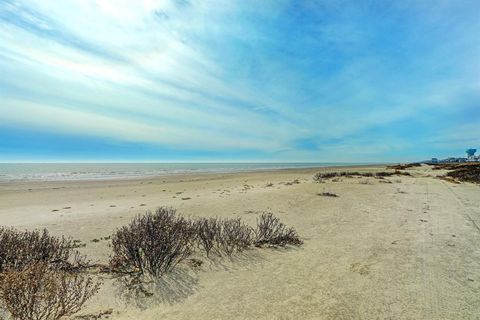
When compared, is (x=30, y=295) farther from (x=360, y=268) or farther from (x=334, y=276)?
(x=360, y=268)

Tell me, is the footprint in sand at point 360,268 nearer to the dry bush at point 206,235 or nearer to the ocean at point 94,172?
the dry bush at point 206,235

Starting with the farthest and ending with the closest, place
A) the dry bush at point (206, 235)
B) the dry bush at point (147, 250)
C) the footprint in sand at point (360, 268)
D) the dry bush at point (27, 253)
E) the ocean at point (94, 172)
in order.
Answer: the ocean at point (94, 172) → the dry bush at point (206, 235) → the dry bush at point (147, 250) → the footprint in sand at point (360, 268) → the dry bush at point (27, 253)

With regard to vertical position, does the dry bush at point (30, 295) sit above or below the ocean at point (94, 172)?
below

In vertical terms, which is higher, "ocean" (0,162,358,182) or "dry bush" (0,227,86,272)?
"ocean" (0,162,358,182)

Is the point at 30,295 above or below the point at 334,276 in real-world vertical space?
above

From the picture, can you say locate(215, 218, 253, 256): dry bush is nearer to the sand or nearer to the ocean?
the sand

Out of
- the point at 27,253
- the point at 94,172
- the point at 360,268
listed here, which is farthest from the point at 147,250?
the point at 94,172

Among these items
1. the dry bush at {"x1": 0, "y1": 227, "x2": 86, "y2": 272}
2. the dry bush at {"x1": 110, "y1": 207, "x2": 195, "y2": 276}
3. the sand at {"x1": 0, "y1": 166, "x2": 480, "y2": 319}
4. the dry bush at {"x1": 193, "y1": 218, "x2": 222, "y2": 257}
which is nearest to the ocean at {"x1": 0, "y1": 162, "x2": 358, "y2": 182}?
the sand at {"x1": 0, "y1": 166, "x2": 480, "y2": 319}

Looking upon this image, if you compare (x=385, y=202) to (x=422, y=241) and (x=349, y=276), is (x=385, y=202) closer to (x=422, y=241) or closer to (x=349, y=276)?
(x=422, y=241)

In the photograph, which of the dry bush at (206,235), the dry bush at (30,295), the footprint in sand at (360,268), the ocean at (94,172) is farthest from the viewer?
the ocean at (94,172)

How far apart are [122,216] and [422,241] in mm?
9792

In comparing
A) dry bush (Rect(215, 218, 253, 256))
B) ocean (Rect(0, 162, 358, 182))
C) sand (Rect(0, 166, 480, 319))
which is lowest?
sand (Rect(0, 166, 480, 319))

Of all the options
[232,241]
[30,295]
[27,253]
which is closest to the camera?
[30,295]

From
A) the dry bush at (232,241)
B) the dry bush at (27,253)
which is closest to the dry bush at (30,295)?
the dry bush at (27,253)
